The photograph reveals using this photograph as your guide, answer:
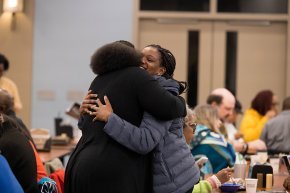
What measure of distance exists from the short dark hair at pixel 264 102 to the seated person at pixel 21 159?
4.82 m

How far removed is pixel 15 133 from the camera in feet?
12.8

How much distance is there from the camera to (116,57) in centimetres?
334

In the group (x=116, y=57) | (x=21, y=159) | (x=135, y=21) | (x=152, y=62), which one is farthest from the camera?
(x=135, y=21)

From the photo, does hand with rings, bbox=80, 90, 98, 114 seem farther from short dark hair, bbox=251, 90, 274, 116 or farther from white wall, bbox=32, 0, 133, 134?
white wall, bbox=32, 0, 133, 134

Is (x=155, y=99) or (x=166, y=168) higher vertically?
(x=155, y=99)

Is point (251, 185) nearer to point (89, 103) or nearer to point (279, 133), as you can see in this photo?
point (89, 103)

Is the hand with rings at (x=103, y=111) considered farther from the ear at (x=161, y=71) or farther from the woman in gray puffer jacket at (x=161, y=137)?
the ear at (x=161, y=71)

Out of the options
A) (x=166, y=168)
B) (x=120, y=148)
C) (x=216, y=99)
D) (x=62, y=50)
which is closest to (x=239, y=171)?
(x=166, y=168)

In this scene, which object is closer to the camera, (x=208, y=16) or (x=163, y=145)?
(x=163, y=145)

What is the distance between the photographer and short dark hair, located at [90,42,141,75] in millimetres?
3344

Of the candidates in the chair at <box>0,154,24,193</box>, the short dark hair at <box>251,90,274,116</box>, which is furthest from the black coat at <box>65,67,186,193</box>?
the short dark hair at <box>251,90,274,116</box>

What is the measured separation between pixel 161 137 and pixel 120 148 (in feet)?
0.66

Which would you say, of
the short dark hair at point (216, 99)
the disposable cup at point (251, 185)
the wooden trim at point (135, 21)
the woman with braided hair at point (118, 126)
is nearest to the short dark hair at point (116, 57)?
the woman with braided hair at point (118, 126)

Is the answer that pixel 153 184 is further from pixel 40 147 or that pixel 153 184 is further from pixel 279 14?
pixel 279 14
